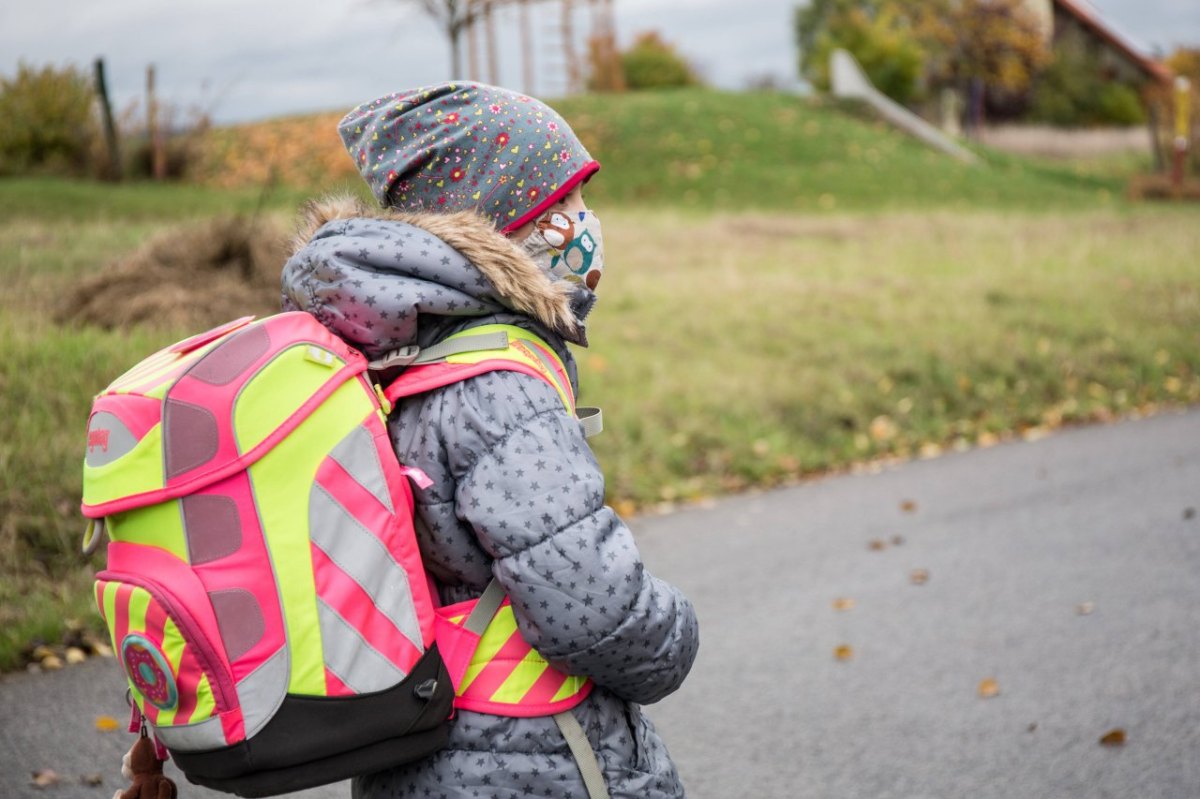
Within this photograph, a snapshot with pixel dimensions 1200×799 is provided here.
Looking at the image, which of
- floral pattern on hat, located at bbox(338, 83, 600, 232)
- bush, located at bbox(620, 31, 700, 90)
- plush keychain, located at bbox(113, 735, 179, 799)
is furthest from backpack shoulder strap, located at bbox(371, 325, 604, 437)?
bush, located at bbox(620, 31, 700, 90)

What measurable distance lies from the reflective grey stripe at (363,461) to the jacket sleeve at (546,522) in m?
0.13

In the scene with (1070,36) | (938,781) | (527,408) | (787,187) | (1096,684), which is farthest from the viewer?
(1070,36)

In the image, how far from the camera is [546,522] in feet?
5.73

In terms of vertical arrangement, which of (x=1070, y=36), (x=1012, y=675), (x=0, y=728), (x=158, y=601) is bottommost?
(x=1070, y=36)

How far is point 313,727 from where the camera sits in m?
1.66

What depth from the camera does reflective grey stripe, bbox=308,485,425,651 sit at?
5.41 feet

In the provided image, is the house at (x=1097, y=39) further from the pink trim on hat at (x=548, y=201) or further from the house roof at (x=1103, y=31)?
the pink trim on hat at (x=548, y=201)

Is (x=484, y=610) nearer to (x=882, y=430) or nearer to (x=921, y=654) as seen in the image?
(x=921, y=654)

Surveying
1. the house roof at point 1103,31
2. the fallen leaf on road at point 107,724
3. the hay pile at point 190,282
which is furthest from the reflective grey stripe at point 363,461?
the house roof at point 1103,31

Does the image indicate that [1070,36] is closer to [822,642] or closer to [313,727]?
[822,642]

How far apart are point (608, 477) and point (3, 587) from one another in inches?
133

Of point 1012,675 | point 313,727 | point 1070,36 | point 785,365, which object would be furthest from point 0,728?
point 1070,36

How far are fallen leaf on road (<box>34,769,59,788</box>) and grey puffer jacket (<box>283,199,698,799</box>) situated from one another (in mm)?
2119

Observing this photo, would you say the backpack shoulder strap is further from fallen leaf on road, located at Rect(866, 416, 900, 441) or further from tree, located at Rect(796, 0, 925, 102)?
tree, located at Rect(796, 0, 925, 102)
